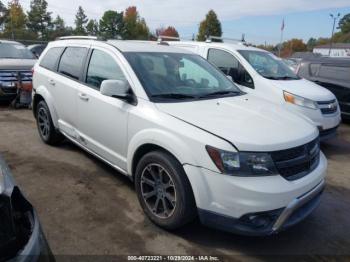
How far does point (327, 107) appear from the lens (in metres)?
6.70

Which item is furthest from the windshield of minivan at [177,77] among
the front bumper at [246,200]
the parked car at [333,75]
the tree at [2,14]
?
the tree at [2,14]

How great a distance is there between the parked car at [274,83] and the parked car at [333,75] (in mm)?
1722

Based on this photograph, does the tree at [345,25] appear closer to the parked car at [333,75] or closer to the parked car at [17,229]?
the parked car at [333,75]

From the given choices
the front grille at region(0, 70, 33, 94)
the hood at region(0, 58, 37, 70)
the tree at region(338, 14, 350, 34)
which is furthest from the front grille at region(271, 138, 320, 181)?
the tree at region(338, 14, 350, 34)

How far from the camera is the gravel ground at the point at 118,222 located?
128 inches

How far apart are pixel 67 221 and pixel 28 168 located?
1.69 meters

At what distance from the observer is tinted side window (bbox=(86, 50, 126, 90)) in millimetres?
4156

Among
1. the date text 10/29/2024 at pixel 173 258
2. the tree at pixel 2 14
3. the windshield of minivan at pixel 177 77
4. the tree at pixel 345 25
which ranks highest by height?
the tree at pixel 345 25

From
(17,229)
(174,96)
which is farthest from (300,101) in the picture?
(17,229)

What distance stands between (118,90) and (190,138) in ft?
3.54

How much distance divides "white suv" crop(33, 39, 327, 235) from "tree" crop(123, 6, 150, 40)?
70454mm

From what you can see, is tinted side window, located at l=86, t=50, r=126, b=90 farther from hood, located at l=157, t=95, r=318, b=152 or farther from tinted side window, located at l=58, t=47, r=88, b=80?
hood, located at l=157, t=95, r=318, b=152

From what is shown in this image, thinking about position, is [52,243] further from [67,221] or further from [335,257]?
[335,257]

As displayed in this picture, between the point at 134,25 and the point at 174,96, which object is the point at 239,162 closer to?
the point at 174,96
